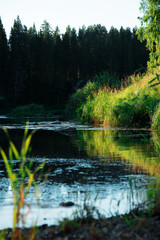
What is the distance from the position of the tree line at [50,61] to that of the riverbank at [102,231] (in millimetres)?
50321

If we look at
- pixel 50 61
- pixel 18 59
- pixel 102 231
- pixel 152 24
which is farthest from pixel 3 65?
pixel 102 231

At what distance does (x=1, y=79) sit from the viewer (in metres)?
55.8

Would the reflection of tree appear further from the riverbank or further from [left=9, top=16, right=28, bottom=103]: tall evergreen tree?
[left=9, top=16, right=28, bottom=103]: tall evergreen tree

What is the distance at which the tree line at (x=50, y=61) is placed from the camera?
5453 cm

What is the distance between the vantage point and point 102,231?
2504 millimetres

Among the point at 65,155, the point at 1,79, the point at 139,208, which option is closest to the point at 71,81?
the point at 1,79

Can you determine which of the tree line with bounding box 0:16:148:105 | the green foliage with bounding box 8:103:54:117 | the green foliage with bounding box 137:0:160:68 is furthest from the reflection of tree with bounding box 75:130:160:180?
the tree line with bounding box 0:16:148:105

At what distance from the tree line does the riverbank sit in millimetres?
50321

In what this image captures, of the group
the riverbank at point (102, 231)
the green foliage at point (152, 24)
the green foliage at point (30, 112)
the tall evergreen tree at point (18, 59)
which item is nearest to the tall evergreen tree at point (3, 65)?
the tall evergreen tree at point (18, 59)

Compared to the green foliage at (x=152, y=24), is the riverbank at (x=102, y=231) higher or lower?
lower

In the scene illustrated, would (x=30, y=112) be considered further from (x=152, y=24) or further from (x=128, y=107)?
(x=128, y=107)

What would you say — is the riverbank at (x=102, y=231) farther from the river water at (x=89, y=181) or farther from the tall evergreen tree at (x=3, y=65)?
the tall evergreen tree at (x=3, y=65)

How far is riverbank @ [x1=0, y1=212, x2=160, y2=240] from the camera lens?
7.84ft

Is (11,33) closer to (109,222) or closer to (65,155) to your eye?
(65,155)
